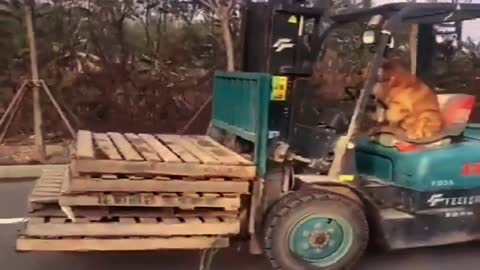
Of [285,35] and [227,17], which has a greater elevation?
[227,17]

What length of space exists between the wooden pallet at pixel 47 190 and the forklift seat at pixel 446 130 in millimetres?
2700

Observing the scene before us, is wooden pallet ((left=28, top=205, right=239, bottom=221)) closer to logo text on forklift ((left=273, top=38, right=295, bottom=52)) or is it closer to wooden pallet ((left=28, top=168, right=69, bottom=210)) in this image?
wooden pallet ((left=28, top=168, right=69, bottom=210))

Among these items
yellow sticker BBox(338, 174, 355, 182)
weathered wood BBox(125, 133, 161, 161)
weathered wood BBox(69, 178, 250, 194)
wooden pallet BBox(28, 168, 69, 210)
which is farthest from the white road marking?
yellow sticker BBox(338, 174, 355, 182)

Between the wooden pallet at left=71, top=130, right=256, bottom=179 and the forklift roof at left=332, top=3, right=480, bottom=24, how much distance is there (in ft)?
5.55

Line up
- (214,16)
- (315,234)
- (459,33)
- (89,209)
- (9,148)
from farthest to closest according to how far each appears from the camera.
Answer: (214,16) < (9,148) < (459,33) < (315,234) < (89,209)

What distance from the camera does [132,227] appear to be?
4816 millimetres

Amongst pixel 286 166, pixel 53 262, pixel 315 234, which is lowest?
pixel 53 262

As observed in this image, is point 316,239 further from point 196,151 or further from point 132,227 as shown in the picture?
point 132,227

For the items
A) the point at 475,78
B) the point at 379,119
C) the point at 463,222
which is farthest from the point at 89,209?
the point at 475,78

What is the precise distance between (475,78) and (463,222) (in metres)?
7.92

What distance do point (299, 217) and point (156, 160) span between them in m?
1.19

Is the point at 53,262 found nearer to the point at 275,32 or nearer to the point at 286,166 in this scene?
the point at 286,166

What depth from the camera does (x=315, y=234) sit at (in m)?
5.30

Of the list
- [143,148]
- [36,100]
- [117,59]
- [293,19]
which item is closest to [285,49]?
[293,19]
